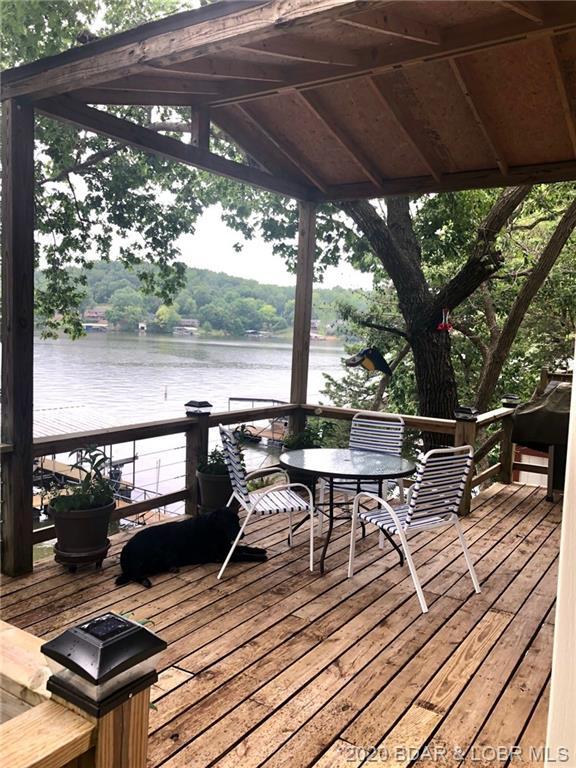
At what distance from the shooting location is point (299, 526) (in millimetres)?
4629

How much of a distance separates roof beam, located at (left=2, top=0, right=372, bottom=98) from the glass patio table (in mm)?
2308

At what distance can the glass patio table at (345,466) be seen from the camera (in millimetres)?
3658

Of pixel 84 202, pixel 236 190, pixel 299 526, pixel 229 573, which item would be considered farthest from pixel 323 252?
pixel 229 573

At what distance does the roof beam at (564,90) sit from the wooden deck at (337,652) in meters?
2.92

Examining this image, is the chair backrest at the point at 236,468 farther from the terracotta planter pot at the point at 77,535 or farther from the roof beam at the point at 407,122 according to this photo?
the roof beam at the point at 407,122

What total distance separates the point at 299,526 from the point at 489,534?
149 cm

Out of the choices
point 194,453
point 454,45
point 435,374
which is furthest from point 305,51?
point 435,374

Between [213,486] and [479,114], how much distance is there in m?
3.21

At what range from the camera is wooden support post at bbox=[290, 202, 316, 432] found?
5648 millimetres

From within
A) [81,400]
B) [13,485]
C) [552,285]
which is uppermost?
[552,285]

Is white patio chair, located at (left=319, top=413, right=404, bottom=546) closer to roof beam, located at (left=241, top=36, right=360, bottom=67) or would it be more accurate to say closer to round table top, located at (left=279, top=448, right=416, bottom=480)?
round table top, located at (left=279, top=448, right=416, bottom=480)

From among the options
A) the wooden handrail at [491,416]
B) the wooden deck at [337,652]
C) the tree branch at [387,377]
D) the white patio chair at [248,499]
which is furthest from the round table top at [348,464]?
the tree branch at [387,377]

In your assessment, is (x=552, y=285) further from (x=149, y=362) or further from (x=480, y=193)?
(x=149, y=362)

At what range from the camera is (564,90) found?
3656 mm
